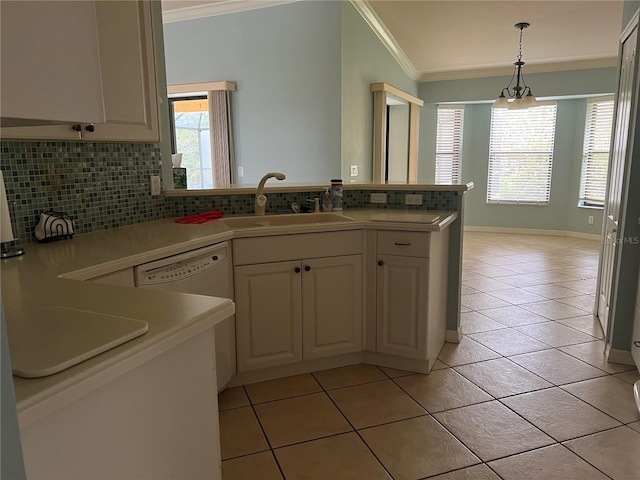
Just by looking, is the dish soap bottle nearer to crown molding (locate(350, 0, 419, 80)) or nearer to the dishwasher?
the dishwasher

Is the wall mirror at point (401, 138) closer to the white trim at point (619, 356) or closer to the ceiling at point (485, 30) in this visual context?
the ceiling at point (485, 30)

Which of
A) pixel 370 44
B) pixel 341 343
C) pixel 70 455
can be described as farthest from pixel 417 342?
pixel 370 44

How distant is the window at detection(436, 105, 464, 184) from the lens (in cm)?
770

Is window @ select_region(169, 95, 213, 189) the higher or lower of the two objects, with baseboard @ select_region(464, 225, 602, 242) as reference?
higher

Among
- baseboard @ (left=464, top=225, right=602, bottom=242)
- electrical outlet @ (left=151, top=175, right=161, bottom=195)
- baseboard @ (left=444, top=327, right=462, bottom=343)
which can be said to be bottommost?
baseboard @ (left=444, top=327, right=462, bottom=343)

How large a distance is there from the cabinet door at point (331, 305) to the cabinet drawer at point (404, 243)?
0.57 ft

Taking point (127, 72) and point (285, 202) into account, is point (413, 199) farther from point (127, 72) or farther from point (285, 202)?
point (127, 72)

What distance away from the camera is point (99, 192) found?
2328mm

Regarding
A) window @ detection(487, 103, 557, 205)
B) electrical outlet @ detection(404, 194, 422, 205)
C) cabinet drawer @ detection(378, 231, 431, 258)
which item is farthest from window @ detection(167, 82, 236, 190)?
window @ detection(487, 103, 557, 205)

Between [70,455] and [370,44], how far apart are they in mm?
5017

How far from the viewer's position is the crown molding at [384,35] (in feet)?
14.8

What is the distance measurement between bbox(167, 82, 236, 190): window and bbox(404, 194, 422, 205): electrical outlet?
7.34 ft

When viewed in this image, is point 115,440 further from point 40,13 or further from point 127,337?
point 40,13

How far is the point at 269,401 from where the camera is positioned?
7.82 feet
